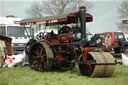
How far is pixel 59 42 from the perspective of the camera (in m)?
10.3

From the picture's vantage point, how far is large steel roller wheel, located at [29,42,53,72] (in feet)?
32.6

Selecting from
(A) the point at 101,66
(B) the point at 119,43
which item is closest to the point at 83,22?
(A) the point at 101,66

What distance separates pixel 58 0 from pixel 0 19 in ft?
71.9

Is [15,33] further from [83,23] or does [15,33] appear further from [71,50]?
[83,23]

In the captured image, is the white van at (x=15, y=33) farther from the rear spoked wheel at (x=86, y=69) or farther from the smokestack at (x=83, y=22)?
the rear spoked wheel at (x=86, y=69)

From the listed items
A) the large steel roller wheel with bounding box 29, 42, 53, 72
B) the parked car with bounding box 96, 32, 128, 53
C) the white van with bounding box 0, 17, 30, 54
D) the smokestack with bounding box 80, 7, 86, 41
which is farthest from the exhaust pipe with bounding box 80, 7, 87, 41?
the parked car with bounding box 96, 32, 128, 53

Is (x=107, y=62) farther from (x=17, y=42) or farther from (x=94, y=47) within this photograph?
(x=17, y=42)

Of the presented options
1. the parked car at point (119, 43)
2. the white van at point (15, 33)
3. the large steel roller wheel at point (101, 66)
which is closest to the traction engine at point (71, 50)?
the large steel roller wheel at point (101, 66)

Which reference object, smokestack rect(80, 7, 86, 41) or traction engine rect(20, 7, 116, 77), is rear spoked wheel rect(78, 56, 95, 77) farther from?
smokestack rect(80, 7, 86, 41)

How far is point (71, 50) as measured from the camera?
386 inches

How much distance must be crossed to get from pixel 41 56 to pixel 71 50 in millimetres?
Answer: 1215

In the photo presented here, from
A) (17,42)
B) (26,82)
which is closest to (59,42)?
(26,82)

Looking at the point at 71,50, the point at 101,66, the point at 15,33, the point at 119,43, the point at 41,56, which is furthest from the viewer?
the point at 119,43

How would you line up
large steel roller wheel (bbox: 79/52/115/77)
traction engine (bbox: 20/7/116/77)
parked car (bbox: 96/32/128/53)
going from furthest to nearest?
parked car (bbox: 96/32/128/53), traction engine (bbox: 20/7/116/77), large steel roller wheel (bbox: 79/52/115/77)
